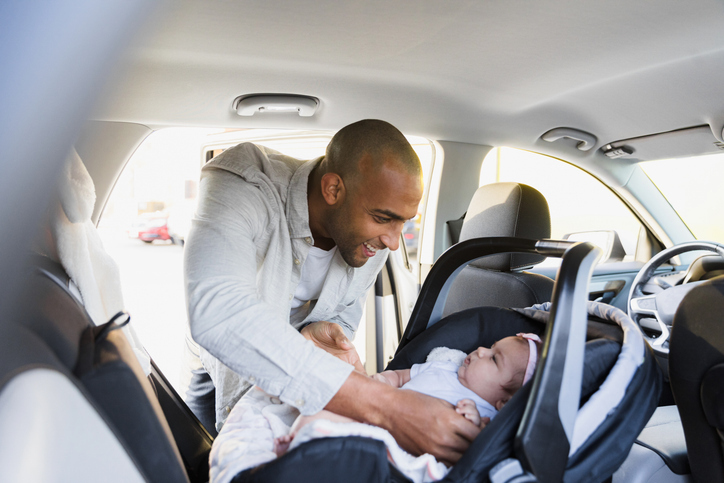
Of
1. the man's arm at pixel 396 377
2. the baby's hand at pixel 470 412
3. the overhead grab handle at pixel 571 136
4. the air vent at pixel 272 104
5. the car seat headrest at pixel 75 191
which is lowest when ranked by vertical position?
the man's arm at pixel 396 377

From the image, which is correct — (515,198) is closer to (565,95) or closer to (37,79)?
Result: (565,95)

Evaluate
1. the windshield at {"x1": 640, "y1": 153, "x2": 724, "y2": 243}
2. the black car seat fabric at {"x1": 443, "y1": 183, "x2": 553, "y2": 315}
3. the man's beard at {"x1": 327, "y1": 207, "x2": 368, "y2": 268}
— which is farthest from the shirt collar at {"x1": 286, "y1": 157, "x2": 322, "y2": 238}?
the windshield at {"x1": 640, "y1": 153, "x2": 724, "y2": 243}

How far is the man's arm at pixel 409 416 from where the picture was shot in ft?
3.87

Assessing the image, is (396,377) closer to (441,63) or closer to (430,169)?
(441,63)

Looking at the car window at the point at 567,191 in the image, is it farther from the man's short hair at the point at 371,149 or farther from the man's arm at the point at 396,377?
the man's arm at the point at 396,377

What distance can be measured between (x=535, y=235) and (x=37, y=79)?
2609mm

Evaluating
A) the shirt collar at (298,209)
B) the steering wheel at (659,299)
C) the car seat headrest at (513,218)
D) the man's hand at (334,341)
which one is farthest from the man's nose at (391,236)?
the steering wheel at (659,299)

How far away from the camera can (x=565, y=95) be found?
253 centimetres

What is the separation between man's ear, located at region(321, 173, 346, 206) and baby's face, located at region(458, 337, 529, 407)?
2.64 feet

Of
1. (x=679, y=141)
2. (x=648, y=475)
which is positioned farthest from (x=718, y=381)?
(x=679, y=141)

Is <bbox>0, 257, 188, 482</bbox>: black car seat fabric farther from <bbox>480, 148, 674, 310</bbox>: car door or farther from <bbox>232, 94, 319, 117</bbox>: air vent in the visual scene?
<bbox>480, 148, 674, 310</bbox>: car door

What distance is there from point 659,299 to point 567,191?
3.03m

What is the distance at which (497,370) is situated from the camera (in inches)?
61.6

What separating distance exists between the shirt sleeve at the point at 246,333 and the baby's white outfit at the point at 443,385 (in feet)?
1.34
